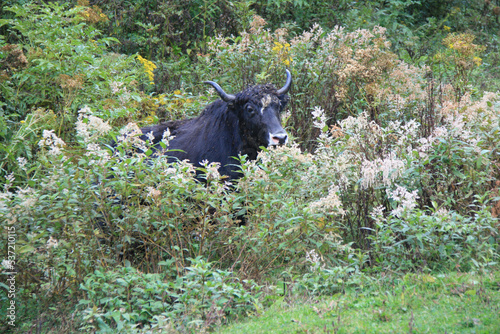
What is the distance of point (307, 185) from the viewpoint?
5648mm

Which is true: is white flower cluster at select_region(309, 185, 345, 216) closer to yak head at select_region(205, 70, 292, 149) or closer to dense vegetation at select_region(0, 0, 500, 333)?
dense vegetation at select_region(0, 0, 500, 333)

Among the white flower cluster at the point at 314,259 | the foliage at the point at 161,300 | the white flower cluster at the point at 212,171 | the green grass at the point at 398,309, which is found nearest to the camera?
the green grass at the point at 398,309

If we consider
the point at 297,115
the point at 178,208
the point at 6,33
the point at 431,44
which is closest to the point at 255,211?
the point at 178,208

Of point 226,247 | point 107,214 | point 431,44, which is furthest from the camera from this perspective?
point 431,44

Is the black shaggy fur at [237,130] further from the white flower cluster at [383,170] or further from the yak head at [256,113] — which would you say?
the white flower cluster at [383,170]

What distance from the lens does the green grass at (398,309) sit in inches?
145

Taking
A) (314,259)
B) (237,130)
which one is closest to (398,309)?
(314,259)

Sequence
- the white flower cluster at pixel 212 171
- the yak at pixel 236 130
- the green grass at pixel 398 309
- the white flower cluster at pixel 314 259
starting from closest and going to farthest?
the green grass at pixel 398 309, the white flower cluster at pixel 314 259, the white flower cluster at pixel 212 171, the yak at pixel 236 130

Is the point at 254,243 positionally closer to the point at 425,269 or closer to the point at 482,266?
the point at 425,269

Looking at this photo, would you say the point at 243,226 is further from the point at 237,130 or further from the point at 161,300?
the point at 237,130

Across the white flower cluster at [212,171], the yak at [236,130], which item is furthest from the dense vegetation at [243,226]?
the yak at [236,130]

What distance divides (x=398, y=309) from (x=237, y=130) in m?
3.79

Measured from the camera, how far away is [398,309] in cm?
399

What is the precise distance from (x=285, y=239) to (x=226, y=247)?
0.75m
